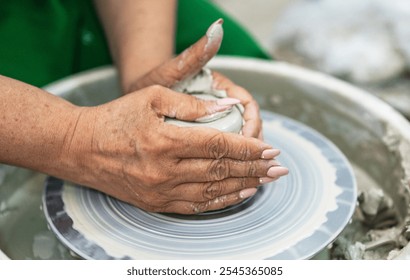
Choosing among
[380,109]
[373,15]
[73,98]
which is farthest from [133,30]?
[373,15]

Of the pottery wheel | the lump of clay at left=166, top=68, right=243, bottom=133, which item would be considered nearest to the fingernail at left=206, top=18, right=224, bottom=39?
the lump of clay at left=166, top=68, right=243, bottom=133

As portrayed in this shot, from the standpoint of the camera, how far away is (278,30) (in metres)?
3.16

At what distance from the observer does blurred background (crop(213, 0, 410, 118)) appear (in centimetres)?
267

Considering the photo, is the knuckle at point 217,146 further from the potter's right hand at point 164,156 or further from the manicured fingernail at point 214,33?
the manicured fingernail at point 214,33

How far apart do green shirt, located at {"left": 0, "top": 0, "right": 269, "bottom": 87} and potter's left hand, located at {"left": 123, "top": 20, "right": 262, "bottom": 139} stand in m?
0.32

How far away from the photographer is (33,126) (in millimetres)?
1161

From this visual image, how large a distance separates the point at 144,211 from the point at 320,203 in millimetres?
380

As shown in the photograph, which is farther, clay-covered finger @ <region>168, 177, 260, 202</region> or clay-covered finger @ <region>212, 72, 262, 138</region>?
clay-covered finger @ <region>212, 72, 262, 138</region>

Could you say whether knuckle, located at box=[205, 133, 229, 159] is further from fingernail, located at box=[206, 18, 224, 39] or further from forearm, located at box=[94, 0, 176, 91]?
→ forearm, located at box=[94, 0, 176, 91]

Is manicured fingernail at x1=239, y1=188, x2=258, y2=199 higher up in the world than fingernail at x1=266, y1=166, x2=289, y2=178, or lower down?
lower down

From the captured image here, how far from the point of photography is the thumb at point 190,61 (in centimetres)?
126

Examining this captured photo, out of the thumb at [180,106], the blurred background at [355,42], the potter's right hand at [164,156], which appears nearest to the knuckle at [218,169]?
the potter's right hand at [164,156]

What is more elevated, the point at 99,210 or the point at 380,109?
the point at 380,109

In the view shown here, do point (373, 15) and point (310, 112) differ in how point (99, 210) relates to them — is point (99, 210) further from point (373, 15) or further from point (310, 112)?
point (373, 15)
